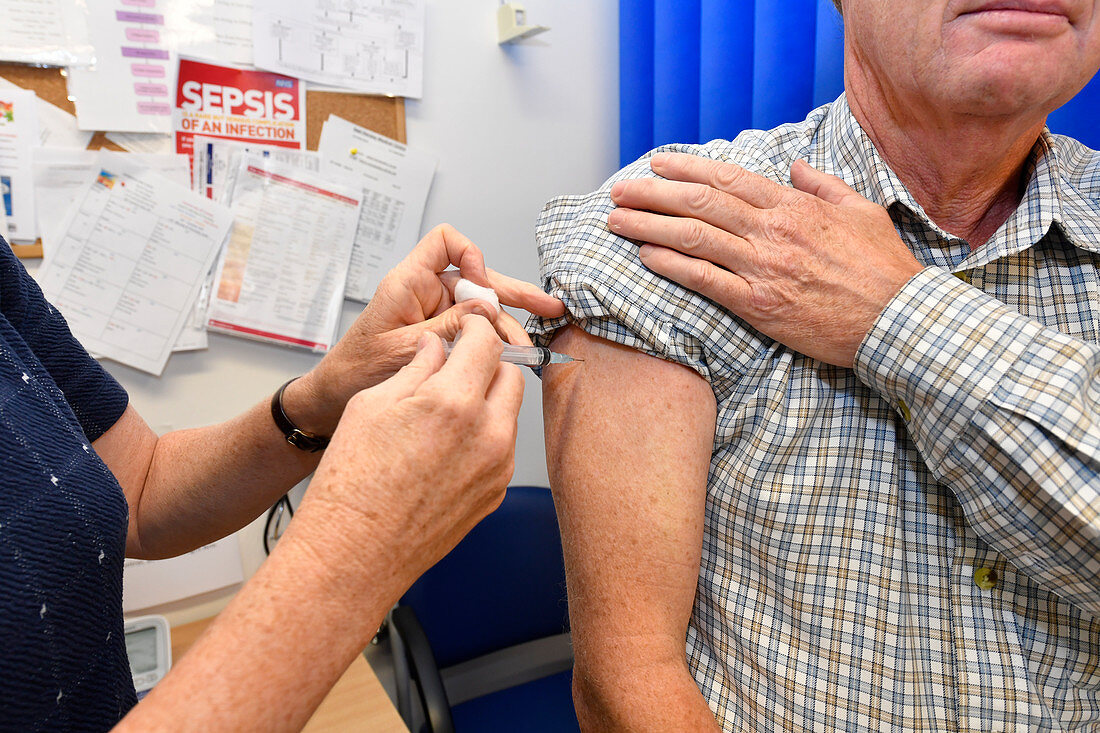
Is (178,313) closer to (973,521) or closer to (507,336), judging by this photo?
(507,336)

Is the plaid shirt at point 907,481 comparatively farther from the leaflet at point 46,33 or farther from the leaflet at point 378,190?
the leaflet at point 46,33

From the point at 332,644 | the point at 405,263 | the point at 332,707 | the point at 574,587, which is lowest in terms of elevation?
the point at 332,707

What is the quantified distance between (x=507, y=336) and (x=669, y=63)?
1359mm

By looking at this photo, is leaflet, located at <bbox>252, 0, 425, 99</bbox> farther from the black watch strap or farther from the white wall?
the black watch strap

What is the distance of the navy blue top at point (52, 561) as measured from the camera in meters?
0.59

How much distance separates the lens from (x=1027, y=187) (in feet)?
2.88

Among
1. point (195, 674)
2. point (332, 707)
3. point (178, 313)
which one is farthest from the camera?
point (178, 313)

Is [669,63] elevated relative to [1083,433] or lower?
elevated

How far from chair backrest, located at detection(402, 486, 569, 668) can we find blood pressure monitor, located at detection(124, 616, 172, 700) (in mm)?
523

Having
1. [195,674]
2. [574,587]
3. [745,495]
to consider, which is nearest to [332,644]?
[195,674]

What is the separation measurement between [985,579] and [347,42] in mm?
1814

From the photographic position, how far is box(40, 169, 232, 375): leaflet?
1.57 meters

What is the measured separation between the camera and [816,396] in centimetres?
83

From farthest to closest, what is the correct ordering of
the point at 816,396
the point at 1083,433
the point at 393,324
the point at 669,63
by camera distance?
the point at 669,63, the point at 393,324, the point at 816,396, the point at 1083,433
